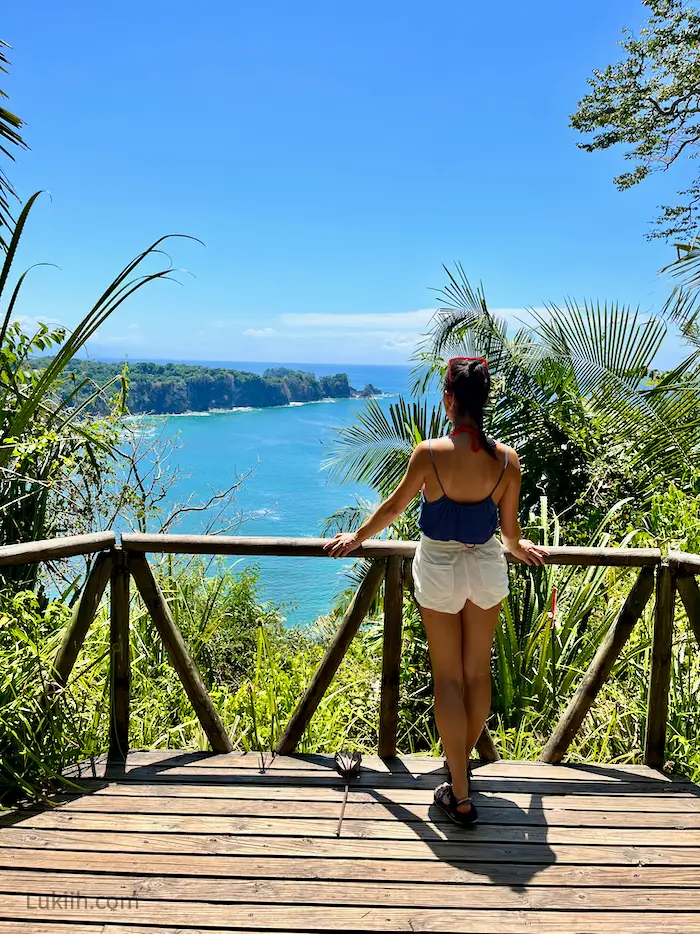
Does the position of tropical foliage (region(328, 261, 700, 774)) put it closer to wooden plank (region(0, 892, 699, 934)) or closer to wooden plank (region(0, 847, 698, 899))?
wooden plank (region(0, 847, 698, 899))

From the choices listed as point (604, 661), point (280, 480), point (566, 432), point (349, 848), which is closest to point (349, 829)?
point (349, 848)

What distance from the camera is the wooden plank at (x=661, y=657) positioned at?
8.95 ft

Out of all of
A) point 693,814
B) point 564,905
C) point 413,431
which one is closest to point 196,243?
point 564,905

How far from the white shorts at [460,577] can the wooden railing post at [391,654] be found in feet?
1.32

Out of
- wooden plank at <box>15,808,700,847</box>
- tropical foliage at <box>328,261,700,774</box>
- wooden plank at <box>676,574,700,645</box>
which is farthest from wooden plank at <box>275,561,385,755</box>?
tropical foliage at <box>328,261,700,774</box>

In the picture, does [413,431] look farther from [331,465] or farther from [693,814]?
[693,814]

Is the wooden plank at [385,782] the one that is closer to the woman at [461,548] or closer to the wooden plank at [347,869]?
the woman at [461,548]

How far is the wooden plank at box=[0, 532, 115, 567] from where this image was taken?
7.59 feet

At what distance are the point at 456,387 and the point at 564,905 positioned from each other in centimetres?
155

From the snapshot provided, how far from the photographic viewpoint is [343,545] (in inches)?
97.9

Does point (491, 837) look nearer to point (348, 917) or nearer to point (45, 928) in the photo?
point (348, 917)

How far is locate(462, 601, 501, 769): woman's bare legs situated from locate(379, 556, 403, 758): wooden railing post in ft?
1.44

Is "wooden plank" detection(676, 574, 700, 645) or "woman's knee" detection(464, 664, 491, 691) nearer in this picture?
"woman's knee" detection(464, 664, 491, 691)

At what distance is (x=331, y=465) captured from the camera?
742 cm
